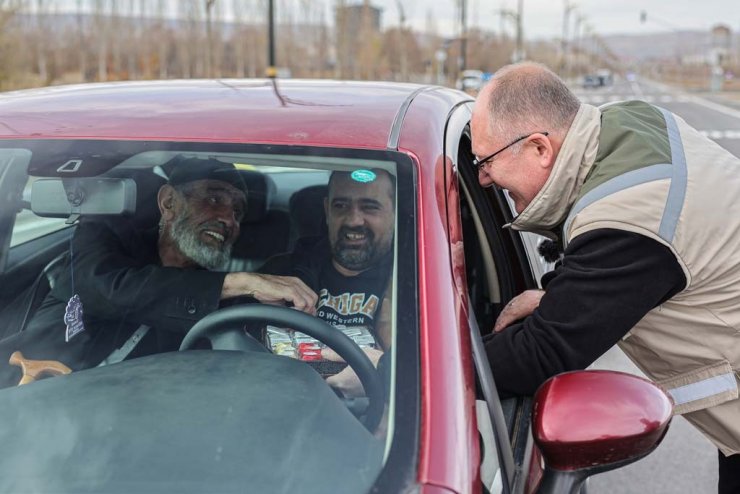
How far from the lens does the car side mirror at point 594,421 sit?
54.3 inches

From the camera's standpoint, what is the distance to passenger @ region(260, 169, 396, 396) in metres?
1.66

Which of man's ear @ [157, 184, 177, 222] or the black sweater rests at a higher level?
man's ear @ [157, 184, 177, 222]

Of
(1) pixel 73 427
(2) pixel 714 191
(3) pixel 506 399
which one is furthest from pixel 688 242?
(1) pixel 73 427

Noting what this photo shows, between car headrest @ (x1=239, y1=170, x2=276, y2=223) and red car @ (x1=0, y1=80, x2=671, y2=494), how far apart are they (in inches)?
15.9

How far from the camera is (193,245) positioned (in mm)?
2387

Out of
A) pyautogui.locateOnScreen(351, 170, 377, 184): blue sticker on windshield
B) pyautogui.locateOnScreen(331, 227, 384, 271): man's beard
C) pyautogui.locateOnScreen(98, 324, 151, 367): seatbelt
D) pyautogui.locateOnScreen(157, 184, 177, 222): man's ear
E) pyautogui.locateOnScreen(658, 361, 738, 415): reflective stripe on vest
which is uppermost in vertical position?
pyautogui.locateOnScreen(351, 170, 377, 184): blue sticker on windshield

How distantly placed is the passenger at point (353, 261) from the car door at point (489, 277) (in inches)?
6.2

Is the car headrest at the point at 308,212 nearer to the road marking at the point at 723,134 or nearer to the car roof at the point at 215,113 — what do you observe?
the car roof at the point at 215,113

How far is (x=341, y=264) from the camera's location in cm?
205

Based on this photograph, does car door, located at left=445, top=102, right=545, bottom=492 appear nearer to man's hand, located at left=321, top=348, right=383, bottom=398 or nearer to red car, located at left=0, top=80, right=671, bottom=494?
red car, located at left=0, top=80, right=671, bottom=494

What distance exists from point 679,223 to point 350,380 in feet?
2.48

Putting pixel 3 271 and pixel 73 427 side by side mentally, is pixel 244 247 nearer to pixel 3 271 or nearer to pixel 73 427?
pixel 3 271

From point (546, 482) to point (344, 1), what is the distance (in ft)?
142

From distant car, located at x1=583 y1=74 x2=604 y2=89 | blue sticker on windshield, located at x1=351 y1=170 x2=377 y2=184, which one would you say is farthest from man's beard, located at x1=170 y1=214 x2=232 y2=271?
distant car, located at x1=583 y1=74 x2=604 y2=89
